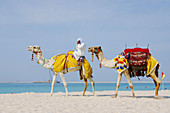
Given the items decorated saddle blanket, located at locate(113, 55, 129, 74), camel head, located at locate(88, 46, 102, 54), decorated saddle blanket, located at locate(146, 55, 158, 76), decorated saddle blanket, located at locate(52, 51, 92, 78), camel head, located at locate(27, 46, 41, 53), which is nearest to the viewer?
decorated saddle blanket, located at locate(146, 55, 158, 76)

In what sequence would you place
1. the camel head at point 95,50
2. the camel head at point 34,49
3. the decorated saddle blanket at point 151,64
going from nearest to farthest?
the decorated saddle blanket at point 151,64, the camel head at point 95,50, the camel head at point 34,49

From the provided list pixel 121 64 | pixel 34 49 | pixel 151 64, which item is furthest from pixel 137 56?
pixel 34 49

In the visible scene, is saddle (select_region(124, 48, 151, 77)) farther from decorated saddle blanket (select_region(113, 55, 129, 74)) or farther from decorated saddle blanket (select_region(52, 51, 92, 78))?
decorated saddle blanket (select_region(52, 51, 92, 78))

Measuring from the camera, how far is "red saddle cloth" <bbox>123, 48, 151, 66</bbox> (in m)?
13.6

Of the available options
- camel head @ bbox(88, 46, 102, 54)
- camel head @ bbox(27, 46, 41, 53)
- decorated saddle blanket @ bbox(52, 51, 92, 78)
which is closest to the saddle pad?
camel head @ bbox(88, 46, 102, 54)

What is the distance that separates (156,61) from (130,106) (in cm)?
419

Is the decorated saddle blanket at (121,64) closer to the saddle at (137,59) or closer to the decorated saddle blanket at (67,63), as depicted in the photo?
the saddle at (137,59)

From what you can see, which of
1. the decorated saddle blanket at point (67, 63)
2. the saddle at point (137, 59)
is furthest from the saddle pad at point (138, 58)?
the decorated saddle blanket at point (67, 63)

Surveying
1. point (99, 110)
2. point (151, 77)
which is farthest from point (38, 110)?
point (151, 77)

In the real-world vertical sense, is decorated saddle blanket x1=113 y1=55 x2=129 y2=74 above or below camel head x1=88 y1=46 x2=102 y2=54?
below

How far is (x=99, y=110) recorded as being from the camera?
373 inches

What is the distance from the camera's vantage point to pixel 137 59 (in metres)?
13.7

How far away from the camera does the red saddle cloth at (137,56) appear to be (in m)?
13.6

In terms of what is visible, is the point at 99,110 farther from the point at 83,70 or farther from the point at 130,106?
the point at 83,70
